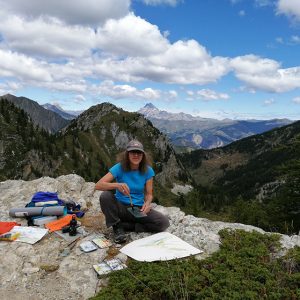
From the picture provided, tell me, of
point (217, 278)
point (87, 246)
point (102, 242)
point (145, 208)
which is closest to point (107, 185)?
point (145, 208)

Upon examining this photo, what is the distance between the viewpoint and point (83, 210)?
14.0 metres

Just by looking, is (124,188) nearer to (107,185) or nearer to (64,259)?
(107,185)

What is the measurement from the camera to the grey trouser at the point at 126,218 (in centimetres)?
973

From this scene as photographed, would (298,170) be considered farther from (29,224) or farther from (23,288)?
(23,288)

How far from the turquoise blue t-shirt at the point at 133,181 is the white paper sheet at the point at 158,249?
1335 millimetres

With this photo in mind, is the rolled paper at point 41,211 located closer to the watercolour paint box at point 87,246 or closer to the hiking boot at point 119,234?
the watercolour paint box at point 87,246

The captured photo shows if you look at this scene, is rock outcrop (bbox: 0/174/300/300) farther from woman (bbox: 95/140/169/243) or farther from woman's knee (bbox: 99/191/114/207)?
woman's knee (bbox: 99/191/114/207)

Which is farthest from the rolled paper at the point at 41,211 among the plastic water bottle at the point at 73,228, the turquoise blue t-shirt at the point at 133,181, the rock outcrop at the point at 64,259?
the turquoise blue t-shirt at the point at 133,181

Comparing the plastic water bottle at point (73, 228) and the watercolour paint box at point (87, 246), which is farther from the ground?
the plastic water bottle at point (73, 228)

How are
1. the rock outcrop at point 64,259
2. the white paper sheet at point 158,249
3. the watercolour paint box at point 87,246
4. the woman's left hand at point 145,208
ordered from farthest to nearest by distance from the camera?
the woman's left hand at point 145,208
the watercolour paint box at point 87,246
the white paper sheet at point 158,249
the rock outcrop at point 64,259

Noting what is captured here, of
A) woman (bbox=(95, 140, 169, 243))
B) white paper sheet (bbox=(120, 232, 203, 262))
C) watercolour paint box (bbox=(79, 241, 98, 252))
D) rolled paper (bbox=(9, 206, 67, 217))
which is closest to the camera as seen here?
white paper sheet (bbox=(120, 232, 203, 262))

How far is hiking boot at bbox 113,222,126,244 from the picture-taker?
31.1 feet

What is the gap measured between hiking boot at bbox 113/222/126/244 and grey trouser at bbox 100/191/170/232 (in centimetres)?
21

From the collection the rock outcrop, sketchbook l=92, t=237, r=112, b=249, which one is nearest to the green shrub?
the rock outcrop
